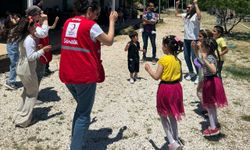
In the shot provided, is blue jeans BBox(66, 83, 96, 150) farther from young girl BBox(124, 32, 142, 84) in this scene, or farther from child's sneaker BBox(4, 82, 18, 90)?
young girl BBox(124, 32, 142, 84)

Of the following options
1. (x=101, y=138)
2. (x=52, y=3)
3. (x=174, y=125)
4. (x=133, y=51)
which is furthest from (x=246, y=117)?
(x=52, y=3)

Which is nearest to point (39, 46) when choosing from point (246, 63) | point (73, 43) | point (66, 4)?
point (73, 43)

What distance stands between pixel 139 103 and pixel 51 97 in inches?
66.9

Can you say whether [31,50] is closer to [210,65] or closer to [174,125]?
[174,125]

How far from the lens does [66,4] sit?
1933 centimetres

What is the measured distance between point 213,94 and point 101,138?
1730 millimetres

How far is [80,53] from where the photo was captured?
436 centimetres

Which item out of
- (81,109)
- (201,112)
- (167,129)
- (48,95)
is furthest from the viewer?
(48,95)

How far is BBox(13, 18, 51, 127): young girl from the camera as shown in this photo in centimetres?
572

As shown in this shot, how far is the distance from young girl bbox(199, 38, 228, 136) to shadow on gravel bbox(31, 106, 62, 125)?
2.49 m

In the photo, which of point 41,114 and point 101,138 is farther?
point 41,114

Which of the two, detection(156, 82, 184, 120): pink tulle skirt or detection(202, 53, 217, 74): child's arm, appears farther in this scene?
detection(202, 53, 217, 74): child's arm

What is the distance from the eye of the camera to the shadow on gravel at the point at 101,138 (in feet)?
17.6

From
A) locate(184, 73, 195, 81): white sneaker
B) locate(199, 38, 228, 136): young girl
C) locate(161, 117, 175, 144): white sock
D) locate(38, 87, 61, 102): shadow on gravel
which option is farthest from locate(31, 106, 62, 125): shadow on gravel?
locate(184, 73, 195, 81): white sneaker
